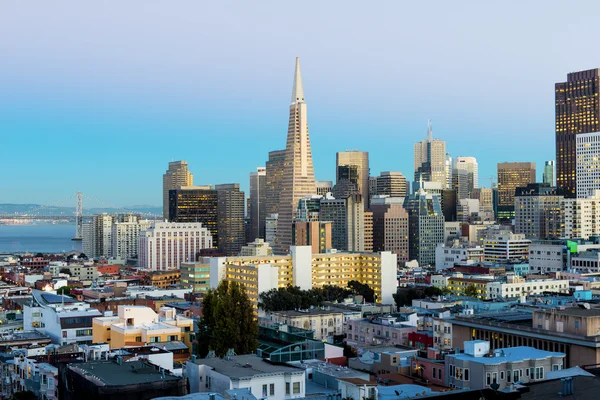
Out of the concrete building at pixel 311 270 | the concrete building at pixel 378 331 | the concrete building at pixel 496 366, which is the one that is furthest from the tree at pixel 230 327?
the concrete building at pixel 311 270

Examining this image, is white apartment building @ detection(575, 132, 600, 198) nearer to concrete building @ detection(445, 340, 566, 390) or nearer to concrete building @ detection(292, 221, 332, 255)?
concrete building @ detection(292, 221, 332, 255)

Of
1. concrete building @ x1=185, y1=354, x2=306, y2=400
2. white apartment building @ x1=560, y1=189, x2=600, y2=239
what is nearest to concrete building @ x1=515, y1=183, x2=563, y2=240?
white apartment building @ x1=560, y1=189, x2=600, y2=239

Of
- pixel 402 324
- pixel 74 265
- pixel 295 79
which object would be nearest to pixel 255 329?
pixel 402 324

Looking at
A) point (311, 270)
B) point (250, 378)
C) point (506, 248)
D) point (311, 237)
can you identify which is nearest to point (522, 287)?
point (311, 270)

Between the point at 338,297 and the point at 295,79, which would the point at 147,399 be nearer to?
the point at 338,297

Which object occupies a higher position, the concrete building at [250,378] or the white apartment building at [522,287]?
the concrete building at [250,378]

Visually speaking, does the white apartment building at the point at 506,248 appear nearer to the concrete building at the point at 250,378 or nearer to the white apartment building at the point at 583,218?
the white apartment building at the point at 583,218
